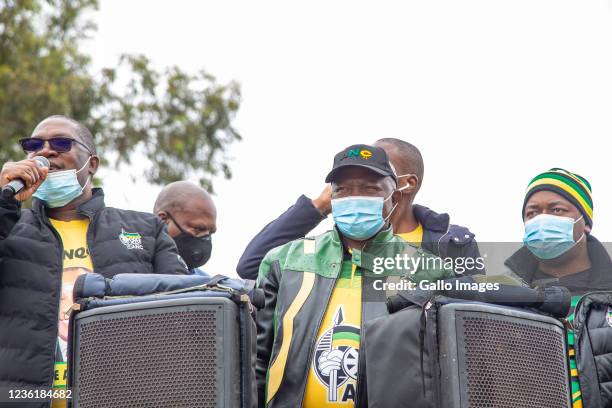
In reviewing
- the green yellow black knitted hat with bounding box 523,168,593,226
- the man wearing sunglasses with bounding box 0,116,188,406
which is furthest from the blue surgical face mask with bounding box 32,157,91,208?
the green yellow black knitted hat with bounding box 523,168,593,226

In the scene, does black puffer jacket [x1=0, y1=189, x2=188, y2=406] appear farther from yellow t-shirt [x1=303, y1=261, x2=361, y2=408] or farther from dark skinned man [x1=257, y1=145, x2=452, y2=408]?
yellow t-shirt [x1=303, y1=261, x2=361, y2=408]

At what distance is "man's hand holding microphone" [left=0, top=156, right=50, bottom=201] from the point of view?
4.85m

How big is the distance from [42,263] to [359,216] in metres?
1.43

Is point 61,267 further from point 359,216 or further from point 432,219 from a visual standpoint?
point 432,219

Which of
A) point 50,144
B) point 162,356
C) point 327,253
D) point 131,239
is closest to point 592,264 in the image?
point 327,253

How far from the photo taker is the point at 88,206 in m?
5.34

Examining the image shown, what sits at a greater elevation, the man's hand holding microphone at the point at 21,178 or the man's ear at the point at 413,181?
the man's ear at the point at 413,181

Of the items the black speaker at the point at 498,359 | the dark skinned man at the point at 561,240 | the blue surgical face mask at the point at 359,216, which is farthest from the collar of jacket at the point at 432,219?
the black speaker at the point at 498,359

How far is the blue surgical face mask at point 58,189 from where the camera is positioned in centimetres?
534

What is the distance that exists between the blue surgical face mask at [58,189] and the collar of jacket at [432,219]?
5.77 feet

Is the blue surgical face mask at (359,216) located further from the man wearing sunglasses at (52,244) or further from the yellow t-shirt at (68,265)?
the yellow t-shirt at (68,265)

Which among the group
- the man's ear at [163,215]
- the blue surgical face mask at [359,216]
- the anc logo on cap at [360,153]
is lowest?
the blue surgical face mask at [359,216]

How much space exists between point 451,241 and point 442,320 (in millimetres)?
1507

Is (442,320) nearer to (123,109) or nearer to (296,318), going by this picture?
(296,318)
